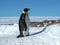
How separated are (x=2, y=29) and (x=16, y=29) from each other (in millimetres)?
795

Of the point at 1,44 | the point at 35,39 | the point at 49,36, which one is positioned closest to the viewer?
the point at 1,44

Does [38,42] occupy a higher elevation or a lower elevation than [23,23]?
lower

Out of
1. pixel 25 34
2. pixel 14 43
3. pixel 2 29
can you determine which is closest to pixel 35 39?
pixel 14 43

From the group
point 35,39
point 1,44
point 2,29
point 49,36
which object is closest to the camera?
point 1,44

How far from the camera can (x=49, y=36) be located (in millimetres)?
7324

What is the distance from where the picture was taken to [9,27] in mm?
11453

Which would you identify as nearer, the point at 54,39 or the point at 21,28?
the point at 54,39

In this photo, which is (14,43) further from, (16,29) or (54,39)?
(16,29)

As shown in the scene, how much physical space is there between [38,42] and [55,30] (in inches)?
76.7

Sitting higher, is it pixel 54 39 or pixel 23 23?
pixel 23 23

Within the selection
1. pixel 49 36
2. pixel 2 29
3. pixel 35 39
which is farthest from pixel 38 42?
pixel 2 29

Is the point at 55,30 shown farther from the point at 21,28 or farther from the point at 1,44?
the point at 1,44

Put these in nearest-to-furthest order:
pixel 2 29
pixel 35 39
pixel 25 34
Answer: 1. pixel 35 39
2. pixel 25 34
3. pixel 2 29

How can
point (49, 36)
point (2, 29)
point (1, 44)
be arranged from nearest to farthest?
point (1, 44), point (49, 36), point (2, 29)
